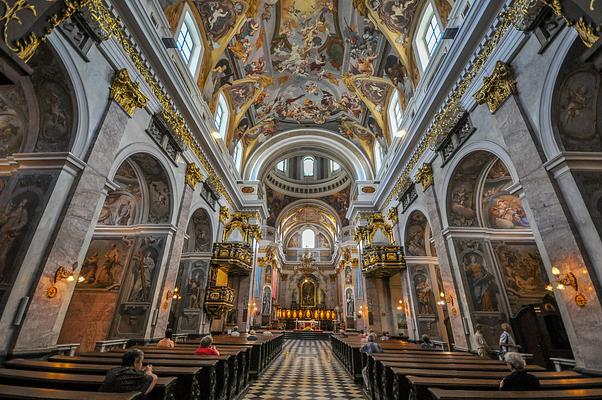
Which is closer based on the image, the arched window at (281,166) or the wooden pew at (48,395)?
the wooden pew at (48,395)

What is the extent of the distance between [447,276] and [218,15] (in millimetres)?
11993

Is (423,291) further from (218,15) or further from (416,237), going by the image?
(218,15)

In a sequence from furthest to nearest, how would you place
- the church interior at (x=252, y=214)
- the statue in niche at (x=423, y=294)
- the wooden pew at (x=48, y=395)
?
the statue in niche at (x=423, y=294) < the church interior at (x=252, y=214) < the wooden pew at (x=48, y=395)

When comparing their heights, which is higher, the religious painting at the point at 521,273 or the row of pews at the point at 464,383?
the religious painting at the point at 521,273

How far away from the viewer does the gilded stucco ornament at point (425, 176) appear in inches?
382

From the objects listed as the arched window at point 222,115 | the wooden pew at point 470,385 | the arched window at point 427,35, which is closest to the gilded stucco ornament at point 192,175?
the arched window at point 222,115

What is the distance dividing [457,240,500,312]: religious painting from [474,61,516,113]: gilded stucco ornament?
13.3 ft

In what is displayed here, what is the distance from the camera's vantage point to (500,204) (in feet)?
30.5

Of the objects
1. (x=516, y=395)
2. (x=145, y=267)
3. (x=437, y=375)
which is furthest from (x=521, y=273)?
(x=145, y=267)

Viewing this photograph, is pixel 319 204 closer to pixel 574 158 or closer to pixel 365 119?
pixel 365 119

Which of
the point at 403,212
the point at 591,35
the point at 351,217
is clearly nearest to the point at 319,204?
the point at 351,217

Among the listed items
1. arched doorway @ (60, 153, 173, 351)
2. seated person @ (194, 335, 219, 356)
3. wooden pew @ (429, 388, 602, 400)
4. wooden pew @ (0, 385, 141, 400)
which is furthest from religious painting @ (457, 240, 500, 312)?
arched doorway @ (60, 153, 173, 351)

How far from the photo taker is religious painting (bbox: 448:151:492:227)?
28.0 ft

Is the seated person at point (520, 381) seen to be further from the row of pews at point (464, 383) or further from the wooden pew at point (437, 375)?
the wooden pew at point (437, 375)
